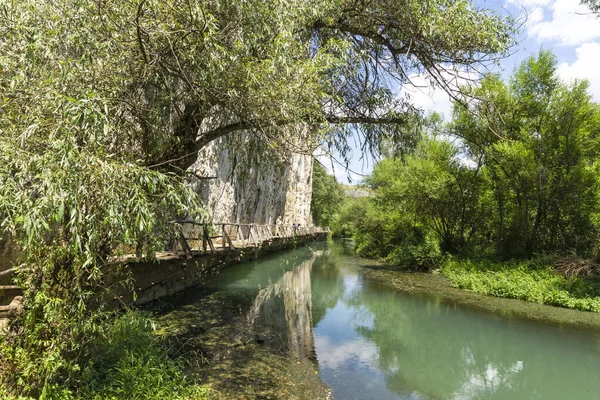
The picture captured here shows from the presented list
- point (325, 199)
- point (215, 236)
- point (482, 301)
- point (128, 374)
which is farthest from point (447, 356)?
point (325, 199)

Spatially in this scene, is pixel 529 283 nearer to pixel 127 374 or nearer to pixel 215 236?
pixel 215 236

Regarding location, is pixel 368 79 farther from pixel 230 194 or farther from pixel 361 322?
pixel 230 194

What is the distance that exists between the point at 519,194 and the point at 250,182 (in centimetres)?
1344

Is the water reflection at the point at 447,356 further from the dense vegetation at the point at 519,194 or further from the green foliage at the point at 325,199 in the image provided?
the green foliage at the point at 325,199

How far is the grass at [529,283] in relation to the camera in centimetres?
1117

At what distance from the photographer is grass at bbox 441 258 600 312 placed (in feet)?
36.7

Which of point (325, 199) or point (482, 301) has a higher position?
point (325, 199)

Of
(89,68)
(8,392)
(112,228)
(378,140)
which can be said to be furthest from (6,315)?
(378,140)

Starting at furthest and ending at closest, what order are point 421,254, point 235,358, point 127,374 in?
point 421,254 → point 235,358 → point 127,374

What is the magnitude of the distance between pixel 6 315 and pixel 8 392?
0.64 m

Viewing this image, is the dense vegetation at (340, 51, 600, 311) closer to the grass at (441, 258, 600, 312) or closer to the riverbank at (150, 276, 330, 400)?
the grass at (441, 258, 600, 312)

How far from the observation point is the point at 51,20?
172 inches

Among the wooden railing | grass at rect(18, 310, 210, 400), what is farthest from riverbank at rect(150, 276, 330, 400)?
the wooden railing

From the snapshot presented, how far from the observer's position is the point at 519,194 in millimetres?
15594
